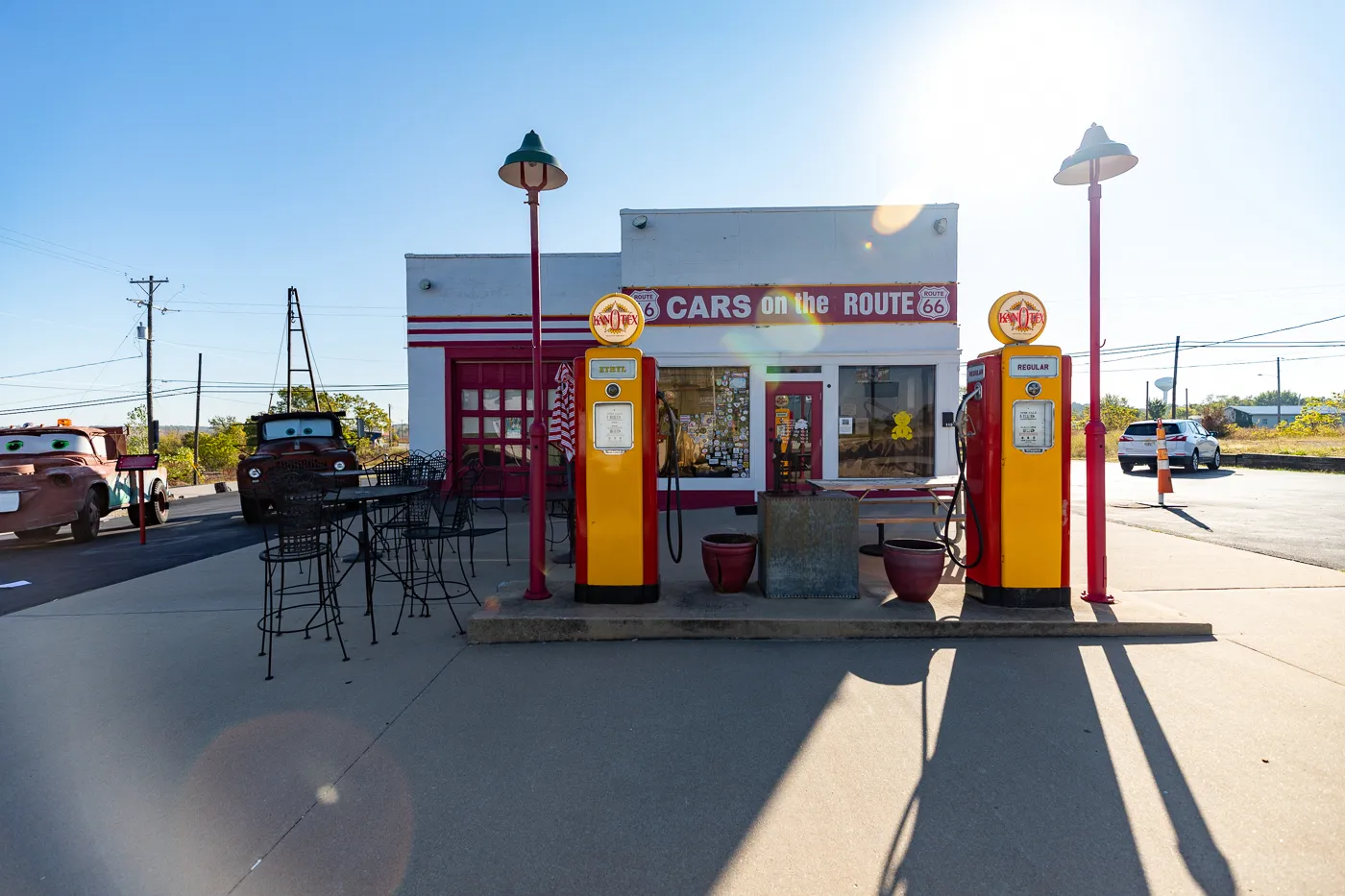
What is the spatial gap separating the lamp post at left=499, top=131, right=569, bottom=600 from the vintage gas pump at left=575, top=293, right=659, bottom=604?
1.02ft

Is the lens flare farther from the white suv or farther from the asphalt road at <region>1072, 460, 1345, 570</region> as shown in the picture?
the white suv

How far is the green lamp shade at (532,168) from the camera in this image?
504cm

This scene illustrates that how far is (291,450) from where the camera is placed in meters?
11.3

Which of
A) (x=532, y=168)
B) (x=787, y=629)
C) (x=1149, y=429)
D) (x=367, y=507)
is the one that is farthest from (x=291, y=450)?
(x=1149, y=429)

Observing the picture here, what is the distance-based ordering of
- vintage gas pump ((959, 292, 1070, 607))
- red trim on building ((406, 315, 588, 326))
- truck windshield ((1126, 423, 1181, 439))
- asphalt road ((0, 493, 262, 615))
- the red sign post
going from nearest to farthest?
vintage gas pump ((959, 292, 1070, 607)), asphalt road ((0, 493, 262, 615)), the red sign post, red trim on building ((406, 315, 588, 326)), truck windshield ((1126, 423, 1181, 439))

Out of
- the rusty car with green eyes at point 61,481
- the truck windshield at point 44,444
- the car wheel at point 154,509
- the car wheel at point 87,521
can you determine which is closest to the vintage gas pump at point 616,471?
the rusty car with green eyes at point 61,481

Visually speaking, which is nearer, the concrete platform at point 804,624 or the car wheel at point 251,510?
the concrete platform at point 804,624

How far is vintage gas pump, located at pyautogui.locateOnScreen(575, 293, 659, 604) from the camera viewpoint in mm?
5004

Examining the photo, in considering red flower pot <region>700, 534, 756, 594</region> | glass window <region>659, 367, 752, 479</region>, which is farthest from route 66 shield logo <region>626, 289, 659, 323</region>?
red flower pot <region>700, 534, 756, 594</region>

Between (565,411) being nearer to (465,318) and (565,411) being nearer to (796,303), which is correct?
(796,303)

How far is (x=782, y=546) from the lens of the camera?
5184 mm

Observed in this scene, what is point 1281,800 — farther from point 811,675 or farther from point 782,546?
point 782,546

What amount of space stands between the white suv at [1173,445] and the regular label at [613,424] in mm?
19837

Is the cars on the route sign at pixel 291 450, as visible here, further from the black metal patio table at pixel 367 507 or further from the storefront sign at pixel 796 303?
the storefront sign at pixel 796 303
